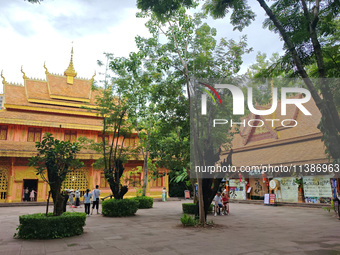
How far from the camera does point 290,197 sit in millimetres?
20266

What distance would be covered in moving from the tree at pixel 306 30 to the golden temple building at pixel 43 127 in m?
17.5

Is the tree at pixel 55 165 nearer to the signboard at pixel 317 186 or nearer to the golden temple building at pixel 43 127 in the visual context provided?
the golden temple building at pixel 43 127

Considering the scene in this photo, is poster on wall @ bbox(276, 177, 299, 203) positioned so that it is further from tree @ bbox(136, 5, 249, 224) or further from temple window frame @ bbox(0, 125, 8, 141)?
temple window frame @ bbox(0, 125, 8, 141)

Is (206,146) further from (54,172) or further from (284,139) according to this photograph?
(284,139)

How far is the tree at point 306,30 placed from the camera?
259 inches

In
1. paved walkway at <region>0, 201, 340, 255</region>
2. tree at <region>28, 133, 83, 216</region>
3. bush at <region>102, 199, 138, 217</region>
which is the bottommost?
paved walkway at <region>0, 201, 340, 255</region>

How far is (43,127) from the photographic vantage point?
85.1ft

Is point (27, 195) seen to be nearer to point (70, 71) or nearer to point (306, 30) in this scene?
point (70, 71)

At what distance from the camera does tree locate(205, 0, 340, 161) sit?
6582 millimetres

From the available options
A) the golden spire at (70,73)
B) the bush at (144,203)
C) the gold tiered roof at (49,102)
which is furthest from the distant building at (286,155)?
the golden spire at (70,73)

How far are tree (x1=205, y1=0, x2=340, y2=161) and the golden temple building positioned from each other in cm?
1746

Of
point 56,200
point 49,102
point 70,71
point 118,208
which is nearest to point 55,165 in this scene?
point 56,200

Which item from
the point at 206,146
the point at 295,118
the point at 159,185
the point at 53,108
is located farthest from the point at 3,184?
the point at 295,118

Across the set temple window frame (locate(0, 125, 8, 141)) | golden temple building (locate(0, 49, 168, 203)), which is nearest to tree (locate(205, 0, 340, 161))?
golden temple building (locate(0, 49, 168, 203))
